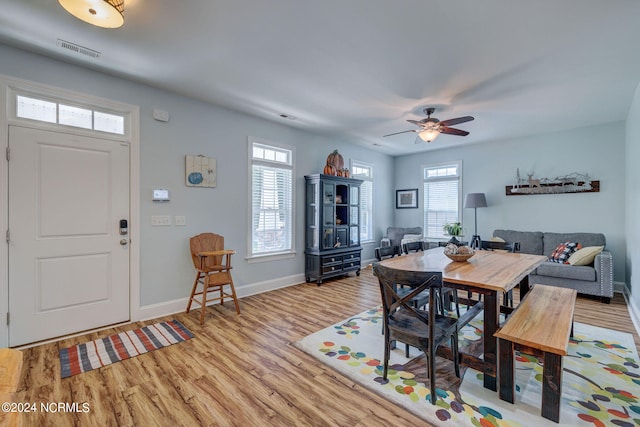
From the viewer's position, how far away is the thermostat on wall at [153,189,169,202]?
3.46 metres

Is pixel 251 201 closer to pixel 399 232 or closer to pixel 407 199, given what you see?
pixel 399 232

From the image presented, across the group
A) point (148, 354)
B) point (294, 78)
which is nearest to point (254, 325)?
point (148, 354)

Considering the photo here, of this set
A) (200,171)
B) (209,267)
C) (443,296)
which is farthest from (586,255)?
(200,171)

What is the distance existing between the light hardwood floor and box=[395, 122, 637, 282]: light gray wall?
2.22 metres

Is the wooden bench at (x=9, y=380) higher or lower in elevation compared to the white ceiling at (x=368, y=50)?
lower

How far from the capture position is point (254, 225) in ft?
14.8

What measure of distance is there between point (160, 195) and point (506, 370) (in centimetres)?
381

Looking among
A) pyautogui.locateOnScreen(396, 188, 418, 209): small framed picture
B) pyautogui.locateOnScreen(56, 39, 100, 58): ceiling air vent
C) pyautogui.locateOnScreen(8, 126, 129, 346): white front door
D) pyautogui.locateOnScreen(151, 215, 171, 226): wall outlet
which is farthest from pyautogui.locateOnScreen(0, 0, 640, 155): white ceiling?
pyautogui.locateOnScreen(396, 188, 418, 209): small framed picture

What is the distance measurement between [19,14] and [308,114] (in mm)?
3039

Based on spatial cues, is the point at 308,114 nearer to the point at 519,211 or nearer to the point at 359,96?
the point at 359,96

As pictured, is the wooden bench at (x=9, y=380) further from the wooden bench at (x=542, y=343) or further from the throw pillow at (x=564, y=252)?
the throw pillow at (x=564, y=252)

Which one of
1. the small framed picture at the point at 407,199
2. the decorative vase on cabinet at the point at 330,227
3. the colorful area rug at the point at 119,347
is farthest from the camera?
the small framed picture at the point at 407,199

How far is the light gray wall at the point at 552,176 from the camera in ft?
15.2
